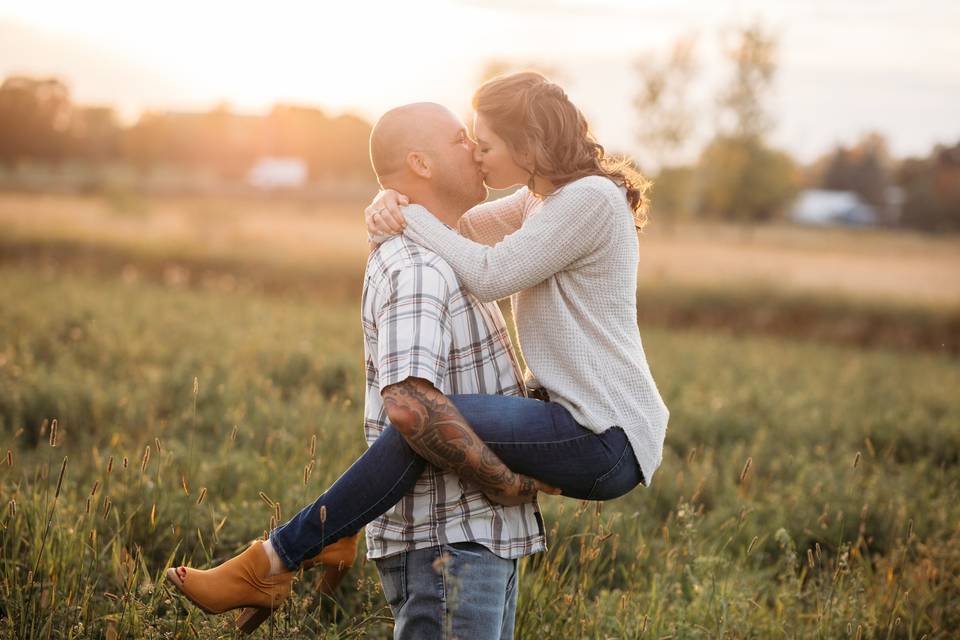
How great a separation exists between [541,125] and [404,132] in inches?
19.6

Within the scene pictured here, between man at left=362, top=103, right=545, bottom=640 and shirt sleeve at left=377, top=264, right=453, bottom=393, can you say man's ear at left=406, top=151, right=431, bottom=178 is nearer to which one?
man at left=362, top=103, right=545, bottom=640

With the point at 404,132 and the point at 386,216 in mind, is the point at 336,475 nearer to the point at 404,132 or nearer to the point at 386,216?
the point at 386,216

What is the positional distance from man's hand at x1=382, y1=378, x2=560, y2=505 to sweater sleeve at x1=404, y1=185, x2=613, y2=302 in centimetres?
43

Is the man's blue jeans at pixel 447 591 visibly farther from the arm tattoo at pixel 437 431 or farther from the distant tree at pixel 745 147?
the distant tree at pixel 745 147

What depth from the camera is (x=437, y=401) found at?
8.89 ft

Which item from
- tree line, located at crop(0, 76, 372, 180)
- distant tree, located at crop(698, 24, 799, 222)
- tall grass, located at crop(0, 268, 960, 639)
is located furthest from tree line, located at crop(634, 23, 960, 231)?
tall grass, located at crop(0, 268, 960, 639)

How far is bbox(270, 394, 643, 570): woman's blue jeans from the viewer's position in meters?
2.80

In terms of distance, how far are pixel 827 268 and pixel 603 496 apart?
26601 millimetres

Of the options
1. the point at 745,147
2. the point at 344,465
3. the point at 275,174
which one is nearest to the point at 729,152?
the point at 745,147

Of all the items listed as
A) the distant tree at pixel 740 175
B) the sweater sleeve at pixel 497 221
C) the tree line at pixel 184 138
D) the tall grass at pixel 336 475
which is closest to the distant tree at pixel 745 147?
the distant tree at pixel 740 175

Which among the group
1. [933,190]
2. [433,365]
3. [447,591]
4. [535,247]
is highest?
[933,190]

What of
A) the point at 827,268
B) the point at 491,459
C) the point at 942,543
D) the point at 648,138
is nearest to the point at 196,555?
the point at 491,459

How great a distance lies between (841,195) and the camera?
222 ft

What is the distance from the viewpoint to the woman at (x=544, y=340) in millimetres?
2828
